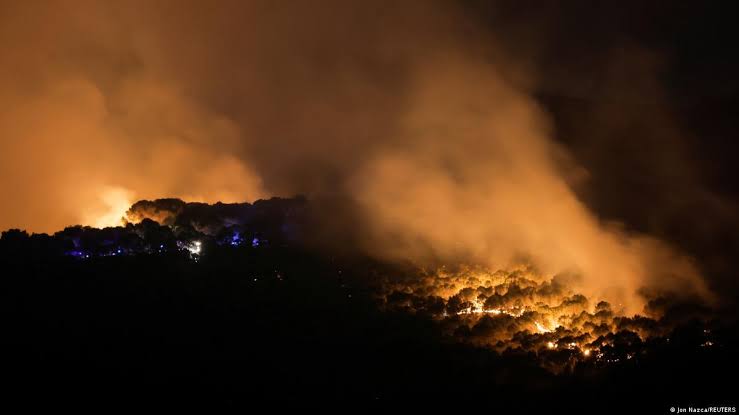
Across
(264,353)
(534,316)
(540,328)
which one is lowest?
(264,353)

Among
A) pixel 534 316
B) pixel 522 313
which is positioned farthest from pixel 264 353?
pixel 534 316

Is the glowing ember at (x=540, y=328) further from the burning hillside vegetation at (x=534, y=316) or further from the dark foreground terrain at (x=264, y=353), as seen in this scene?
the dark foreground terrain at (x=264, y=353)

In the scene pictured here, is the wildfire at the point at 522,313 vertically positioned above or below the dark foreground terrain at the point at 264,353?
above

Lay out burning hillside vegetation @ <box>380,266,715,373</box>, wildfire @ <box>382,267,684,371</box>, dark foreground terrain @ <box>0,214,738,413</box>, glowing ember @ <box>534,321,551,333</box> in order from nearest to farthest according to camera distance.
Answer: dark foreground terrain @ <box>0,214,738,413</box>, burning hillside vegetation @ <box>380,266,715,373</box>, wildfire @ <box>382,267,684,371</box>, glowing ember @ <box>534,321,551,333</box>

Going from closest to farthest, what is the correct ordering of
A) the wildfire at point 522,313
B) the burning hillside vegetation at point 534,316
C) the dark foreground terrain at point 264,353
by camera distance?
1. the dark foreground terrain at point 264,353
2. the burning hillside vegetation at point 534,316
3. the wildfire at point 522,313

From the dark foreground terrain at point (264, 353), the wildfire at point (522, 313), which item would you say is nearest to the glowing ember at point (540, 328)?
the wildfire at point (522, 313)

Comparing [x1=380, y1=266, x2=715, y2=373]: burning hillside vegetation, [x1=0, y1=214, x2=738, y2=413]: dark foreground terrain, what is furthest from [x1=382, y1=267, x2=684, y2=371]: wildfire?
[x1=0, y1=214, x2=738, y2=413]: dark foreground terrain

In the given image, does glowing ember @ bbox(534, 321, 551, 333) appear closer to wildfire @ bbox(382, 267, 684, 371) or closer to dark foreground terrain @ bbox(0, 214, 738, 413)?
wildfire @ bbox(382, 267, 684, 371)

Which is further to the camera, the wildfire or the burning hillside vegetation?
the wildfire

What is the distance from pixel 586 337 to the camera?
546 inches

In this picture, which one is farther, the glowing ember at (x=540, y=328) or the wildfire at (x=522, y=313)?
the glowing ember at (x=540, y=328)

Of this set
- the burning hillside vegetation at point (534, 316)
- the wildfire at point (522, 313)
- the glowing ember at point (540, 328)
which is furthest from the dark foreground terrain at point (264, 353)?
the glowing ember at point (540, 328)

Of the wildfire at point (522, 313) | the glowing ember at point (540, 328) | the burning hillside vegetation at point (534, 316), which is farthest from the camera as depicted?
the glowing ember at point (540, 328)

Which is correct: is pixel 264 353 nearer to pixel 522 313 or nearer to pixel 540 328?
pixel 522 313
